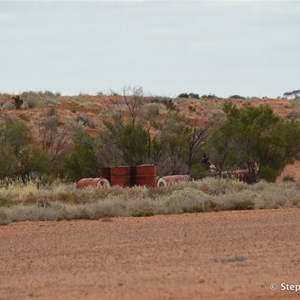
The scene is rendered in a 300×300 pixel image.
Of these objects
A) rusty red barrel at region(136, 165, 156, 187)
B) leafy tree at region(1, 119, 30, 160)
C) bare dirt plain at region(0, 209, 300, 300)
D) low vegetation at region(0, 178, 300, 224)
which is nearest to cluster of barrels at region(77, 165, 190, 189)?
rusty red barrel at region(136, 165, 156, 187)

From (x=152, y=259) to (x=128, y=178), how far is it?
18333 mm

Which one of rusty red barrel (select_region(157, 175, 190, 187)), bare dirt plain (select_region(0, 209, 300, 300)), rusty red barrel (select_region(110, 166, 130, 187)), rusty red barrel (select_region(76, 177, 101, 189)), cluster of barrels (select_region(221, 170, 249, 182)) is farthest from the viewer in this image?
cluster of barrels (select_region(221, 170, 249, 182))

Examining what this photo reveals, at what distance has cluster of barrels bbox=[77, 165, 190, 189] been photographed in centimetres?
3070

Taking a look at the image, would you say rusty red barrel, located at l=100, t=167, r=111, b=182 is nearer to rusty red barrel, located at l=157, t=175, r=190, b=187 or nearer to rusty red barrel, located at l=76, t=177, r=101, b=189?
rusty red barrel, located at l=76, t=177, r=101, b=189

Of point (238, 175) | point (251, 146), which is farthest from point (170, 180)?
point (251, 146)

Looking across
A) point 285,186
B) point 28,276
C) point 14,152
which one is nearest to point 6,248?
point 28,276

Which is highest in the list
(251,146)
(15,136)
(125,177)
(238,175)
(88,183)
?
(15,136)

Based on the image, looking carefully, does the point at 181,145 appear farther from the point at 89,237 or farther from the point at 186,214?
the point at 89,237

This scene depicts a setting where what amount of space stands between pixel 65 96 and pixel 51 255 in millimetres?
71726

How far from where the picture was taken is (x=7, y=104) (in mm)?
71188

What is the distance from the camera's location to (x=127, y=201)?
24.9 metres

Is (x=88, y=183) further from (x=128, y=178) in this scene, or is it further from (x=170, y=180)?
(x=170, y=180)

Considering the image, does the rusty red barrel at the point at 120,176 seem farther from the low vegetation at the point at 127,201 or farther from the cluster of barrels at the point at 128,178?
the low vegetation at the point at 127,201

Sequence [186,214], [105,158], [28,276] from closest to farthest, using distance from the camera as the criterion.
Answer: [28,276] → [186,214] → [105,158]
